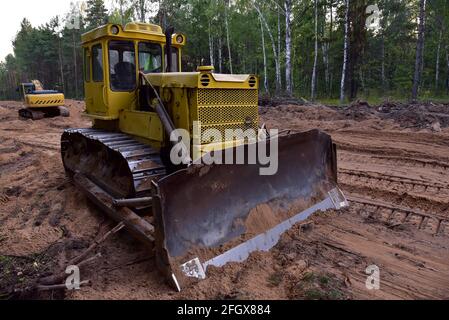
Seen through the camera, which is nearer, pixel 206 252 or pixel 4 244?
pixel 206 252

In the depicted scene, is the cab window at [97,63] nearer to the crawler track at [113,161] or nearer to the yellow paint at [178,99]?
the yellow paint at [178,99]

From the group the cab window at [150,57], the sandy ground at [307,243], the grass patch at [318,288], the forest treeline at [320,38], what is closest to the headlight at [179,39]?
the cab window at [150,57]

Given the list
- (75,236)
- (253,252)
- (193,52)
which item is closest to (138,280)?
(253,252)

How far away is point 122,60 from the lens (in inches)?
224

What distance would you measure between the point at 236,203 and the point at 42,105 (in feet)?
50.6

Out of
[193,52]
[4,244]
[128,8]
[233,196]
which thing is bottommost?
[4,244]

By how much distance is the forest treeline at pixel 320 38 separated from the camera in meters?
25.2

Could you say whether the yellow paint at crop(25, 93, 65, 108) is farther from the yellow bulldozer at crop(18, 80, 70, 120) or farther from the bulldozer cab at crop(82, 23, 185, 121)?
the bulldozer cab at crop(82, 23, 185, 121)

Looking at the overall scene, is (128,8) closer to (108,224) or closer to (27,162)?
(27,162)

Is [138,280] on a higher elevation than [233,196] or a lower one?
lower

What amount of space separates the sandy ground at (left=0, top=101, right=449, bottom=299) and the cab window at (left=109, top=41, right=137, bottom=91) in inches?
75.1

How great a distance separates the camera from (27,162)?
878 centimetres
